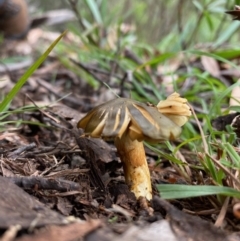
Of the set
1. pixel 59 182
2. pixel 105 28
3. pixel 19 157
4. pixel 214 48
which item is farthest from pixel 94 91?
pixel 59 182

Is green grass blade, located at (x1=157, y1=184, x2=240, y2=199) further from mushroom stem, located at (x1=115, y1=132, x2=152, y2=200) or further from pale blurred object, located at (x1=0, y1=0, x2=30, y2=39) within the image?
pale blurred object, located at (x1=0, y1=0, x2=30, y2=39)

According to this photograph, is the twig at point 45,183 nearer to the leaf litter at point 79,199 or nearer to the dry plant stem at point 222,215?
the leaf litter at point 79,199

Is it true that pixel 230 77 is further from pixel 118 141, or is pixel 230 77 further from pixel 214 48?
pixel 118 141

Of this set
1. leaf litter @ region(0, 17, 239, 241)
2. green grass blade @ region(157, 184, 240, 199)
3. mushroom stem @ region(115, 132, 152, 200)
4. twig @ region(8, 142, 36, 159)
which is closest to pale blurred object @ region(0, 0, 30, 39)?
leaf litter @ region(0, 17, 239, 241)

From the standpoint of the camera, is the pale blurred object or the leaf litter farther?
the pale blurred object

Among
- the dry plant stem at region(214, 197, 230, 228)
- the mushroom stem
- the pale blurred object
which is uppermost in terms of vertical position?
the pale blurred object

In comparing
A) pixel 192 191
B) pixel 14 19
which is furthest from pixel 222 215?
pixel 14 19

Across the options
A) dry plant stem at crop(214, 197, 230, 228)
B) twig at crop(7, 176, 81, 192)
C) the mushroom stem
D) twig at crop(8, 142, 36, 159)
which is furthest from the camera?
twig at crop(8, 142, 36, 159)
